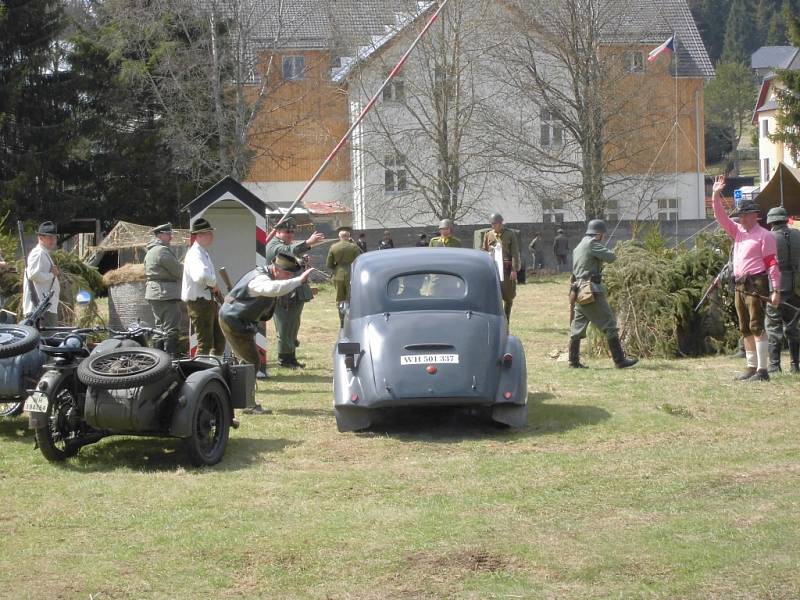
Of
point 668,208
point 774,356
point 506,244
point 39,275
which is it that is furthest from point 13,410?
point 668,208

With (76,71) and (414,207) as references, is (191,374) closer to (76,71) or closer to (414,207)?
(76,71)

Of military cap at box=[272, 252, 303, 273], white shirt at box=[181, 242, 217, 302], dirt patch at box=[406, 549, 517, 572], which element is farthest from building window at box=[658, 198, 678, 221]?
dirt patch at box=[406, 549, 517, 572]

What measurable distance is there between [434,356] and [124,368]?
8.34 ft

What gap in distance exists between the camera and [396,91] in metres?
44.2

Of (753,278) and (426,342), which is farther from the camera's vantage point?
(753,278)

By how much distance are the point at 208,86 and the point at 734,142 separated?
68.5 metres

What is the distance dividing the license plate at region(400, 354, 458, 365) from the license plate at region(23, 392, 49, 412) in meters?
2.83

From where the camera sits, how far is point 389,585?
19.4 ft

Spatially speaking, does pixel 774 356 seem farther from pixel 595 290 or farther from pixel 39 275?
pixel 39 275

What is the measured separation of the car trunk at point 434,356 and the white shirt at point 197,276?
8.49ft

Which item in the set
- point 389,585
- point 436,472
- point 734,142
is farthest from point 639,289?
point 734,142

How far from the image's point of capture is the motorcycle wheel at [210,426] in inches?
354

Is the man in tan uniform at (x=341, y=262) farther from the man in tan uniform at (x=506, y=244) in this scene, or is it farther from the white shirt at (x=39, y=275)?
the white shirt at (x=39, y=275)

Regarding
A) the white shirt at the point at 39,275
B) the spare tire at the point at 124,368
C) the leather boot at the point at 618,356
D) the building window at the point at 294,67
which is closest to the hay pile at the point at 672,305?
the leather boot at the point at 618,356
